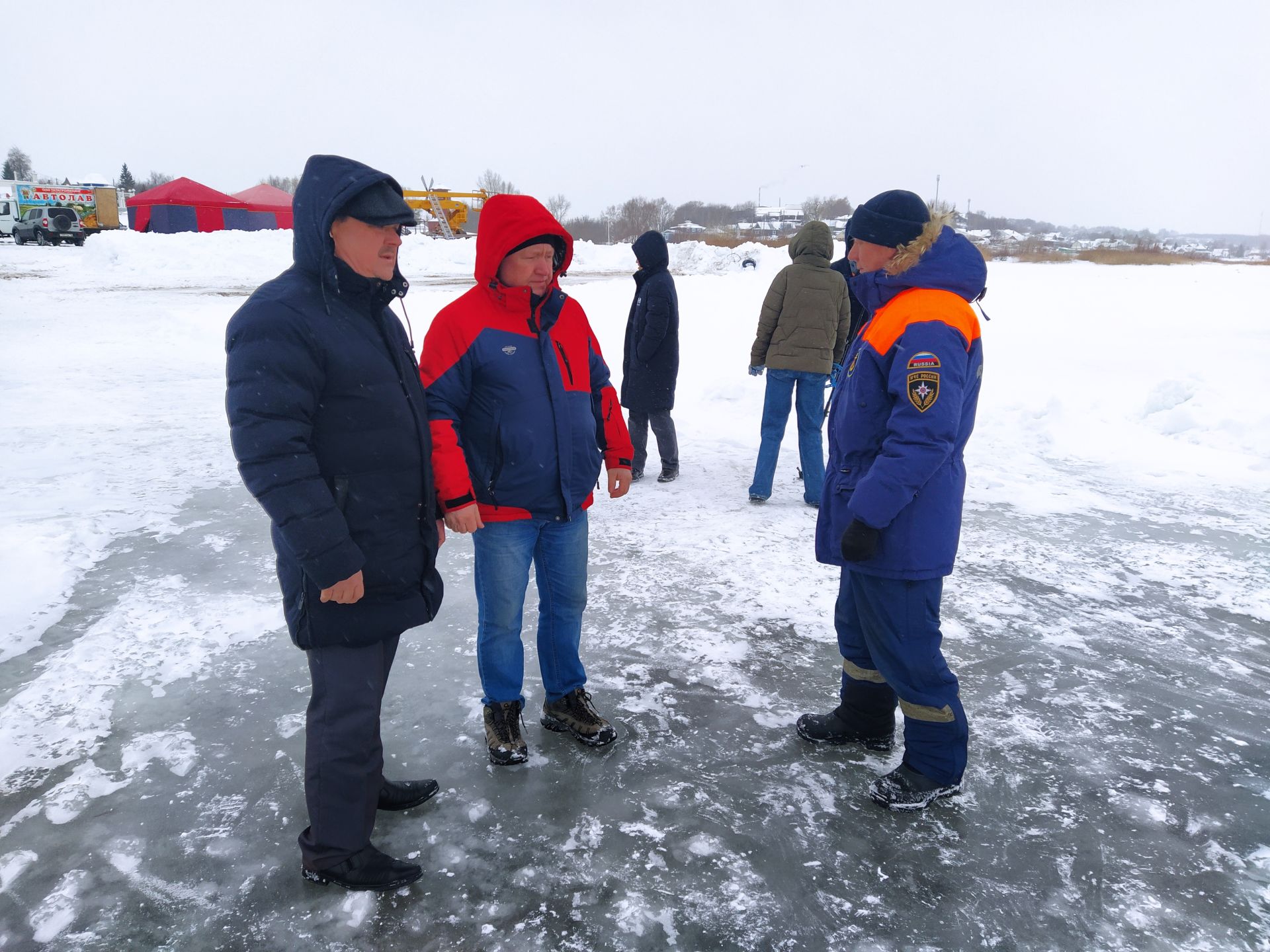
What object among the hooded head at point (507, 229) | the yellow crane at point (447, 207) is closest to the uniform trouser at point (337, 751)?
the hooded head at point (507, 229)

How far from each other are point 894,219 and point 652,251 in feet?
12.0

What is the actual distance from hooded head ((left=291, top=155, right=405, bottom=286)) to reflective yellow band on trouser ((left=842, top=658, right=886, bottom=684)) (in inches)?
85.6

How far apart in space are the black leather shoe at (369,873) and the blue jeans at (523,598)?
709 millimetres

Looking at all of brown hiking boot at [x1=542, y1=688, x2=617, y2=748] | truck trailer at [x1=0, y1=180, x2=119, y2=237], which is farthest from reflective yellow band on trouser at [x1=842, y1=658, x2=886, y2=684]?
truck trailer at [x1=0, y1=180, x2=119, y2=237]

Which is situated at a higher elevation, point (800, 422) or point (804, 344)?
point (804, 344)

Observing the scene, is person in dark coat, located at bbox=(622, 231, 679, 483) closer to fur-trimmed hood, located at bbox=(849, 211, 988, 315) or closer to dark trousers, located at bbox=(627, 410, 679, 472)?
dark trousers, located at bbox=(627, 410, 679, 472)

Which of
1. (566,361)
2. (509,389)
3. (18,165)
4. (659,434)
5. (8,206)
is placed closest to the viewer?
(509,389)

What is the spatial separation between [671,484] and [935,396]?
405 centimetres

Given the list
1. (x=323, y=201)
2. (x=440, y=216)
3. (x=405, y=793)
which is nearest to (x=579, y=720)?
(x=405, y=793)

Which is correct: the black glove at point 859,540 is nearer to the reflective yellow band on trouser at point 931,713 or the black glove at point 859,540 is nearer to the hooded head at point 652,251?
the reflective yellow band on trouser at point 931,713

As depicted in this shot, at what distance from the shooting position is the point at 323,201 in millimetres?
2018

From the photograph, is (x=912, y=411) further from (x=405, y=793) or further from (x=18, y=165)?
(x=18, y=165)

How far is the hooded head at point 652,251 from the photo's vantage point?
5934mm

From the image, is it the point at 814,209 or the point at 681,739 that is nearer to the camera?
the point at 681,739
